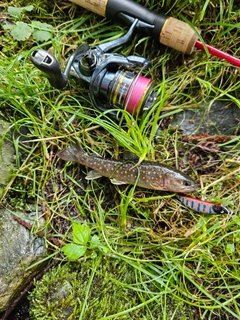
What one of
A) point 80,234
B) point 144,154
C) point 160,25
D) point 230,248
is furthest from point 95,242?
point 160,25

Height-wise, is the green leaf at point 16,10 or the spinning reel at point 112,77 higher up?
the green leaf at point 16,10

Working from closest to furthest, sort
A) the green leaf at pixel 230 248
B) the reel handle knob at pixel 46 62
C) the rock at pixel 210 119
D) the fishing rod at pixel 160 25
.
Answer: the reel handle knob at pixel 46 62, the green leaf at pixel 230 248, the fishing rod at pixel 160 25, the rock at pixel 210 119

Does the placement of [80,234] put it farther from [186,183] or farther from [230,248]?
[230,248]

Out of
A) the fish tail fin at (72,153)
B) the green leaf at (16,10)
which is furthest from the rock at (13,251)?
the green leaf at (16,10)

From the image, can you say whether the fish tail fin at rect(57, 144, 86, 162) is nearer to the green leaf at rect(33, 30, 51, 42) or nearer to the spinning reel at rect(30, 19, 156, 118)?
the spinning reel at rect(30, 19, 156, 118)

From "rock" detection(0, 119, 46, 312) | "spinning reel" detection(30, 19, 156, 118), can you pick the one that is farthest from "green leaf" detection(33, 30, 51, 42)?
"rock" detection(0, 119, 46, 312)

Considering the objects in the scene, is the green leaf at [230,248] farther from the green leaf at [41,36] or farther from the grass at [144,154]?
the green leaf at [41,36]

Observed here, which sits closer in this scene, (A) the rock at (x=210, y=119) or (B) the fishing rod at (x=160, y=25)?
(B) the fishing rod at (x=160, y=25)

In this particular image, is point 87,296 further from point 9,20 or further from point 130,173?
point 9,20

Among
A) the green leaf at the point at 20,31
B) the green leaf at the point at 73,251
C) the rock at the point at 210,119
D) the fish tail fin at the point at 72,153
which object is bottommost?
the green leaf at the point at 73,251
